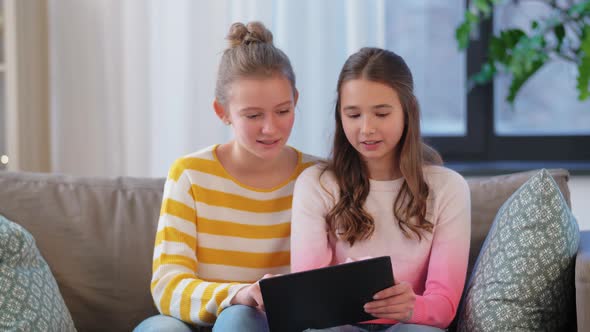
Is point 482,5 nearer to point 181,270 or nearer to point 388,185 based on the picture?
point 388,185

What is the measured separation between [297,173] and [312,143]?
2.94 feet

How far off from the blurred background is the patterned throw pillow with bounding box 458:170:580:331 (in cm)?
114

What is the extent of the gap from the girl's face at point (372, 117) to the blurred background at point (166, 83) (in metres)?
0.96

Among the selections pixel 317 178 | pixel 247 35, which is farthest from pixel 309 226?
pixel 247 35

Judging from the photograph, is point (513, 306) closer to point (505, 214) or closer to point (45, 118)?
point (505, 214)

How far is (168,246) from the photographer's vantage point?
1.79m

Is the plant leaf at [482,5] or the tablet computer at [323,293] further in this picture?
the plant leaf at [482,5]

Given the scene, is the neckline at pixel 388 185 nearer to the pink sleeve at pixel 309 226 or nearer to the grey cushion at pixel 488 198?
the pink sleeve at pixel 309 226

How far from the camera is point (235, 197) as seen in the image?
6.19ft

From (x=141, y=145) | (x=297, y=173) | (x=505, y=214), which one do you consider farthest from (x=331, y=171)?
(x=141, y=145)

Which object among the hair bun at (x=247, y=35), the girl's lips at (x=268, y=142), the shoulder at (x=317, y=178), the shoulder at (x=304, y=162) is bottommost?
the shoulder at (x=317, y=178)

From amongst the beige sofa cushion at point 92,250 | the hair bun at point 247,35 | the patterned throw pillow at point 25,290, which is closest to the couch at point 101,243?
the beige sofa cushion at point 92,250

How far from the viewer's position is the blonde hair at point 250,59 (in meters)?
1.81

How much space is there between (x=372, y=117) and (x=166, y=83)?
1.26 meters
